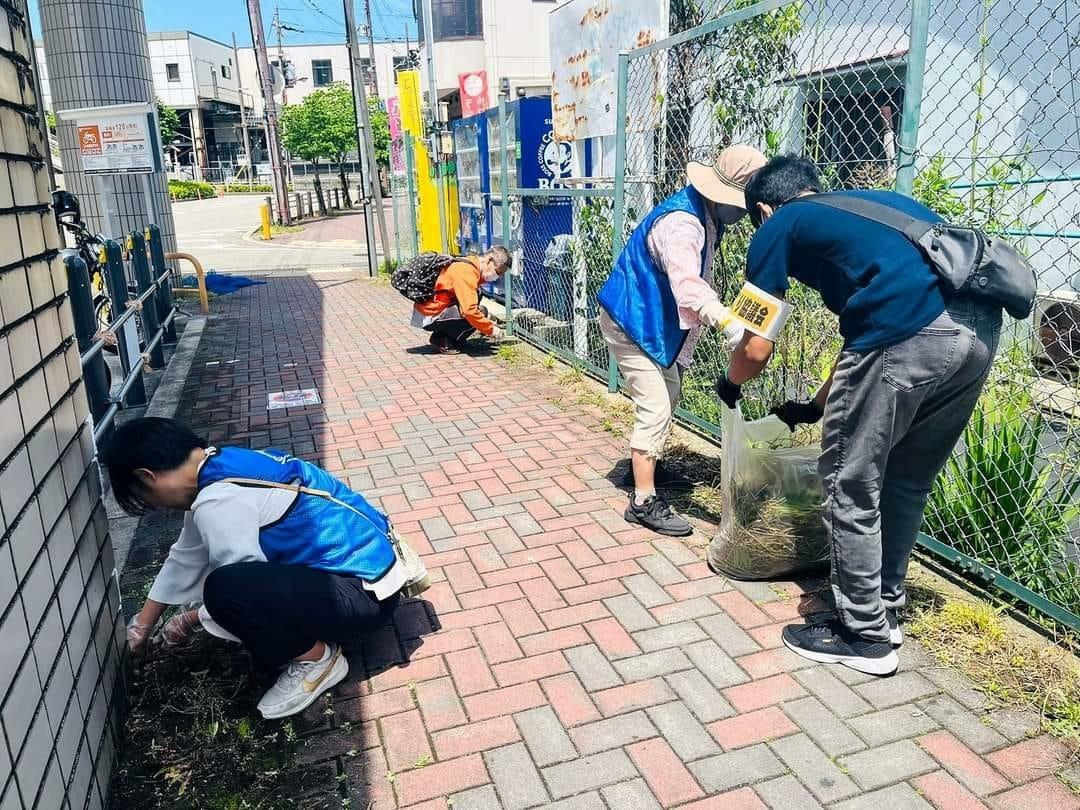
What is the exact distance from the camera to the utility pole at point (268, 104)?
21375 mm

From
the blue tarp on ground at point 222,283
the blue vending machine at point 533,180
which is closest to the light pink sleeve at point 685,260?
the blue vending machine at point 533,180

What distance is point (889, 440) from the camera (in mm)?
2428

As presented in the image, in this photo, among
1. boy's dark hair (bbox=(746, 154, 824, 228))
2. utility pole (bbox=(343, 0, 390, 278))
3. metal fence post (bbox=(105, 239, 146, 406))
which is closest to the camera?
boy's dark hair (bbox=(746, 154, 824, 228))

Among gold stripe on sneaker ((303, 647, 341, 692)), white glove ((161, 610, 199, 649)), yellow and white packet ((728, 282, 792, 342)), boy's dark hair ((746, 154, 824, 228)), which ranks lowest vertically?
gold stripe on sneaker ((303, 647, 341, 692))

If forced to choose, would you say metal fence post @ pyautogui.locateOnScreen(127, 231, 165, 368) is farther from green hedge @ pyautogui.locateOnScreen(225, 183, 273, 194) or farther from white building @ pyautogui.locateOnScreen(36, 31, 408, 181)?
white building @ pyautogui.locateOnScreen(36, 31, 408, 181)

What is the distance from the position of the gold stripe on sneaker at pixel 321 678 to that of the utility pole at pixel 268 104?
879 inches

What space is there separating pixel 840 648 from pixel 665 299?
1.60 meters

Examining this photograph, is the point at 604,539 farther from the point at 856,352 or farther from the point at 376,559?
the point at 856,352

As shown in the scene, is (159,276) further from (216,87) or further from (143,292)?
(216,87)

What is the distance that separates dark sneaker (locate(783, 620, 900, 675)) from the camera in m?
2.63

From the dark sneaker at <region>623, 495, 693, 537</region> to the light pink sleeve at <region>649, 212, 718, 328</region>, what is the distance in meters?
0.86

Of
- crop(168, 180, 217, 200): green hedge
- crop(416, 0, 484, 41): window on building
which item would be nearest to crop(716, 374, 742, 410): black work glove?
crop(416, 0, 484, 41): window on building

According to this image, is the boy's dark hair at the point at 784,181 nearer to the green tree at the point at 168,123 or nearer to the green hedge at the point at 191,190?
the green hedge at the point at 191,190

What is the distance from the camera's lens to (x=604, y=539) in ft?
11.9
